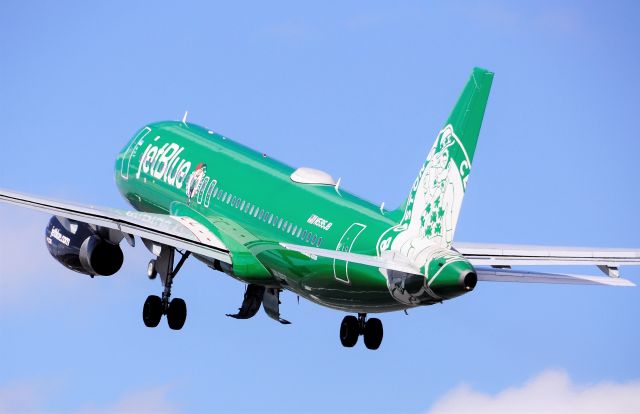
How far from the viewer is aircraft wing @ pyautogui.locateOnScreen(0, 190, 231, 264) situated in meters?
69.4

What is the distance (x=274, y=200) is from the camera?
6969cm

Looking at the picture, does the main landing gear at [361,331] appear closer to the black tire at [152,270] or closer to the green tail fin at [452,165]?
the black tire at [152,270]

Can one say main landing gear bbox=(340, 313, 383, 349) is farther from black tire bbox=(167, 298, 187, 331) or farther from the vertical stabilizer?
the vertical stabilizer

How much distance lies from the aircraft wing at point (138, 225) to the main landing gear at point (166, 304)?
1.30 meters

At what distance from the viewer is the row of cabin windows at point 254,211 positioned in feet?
219

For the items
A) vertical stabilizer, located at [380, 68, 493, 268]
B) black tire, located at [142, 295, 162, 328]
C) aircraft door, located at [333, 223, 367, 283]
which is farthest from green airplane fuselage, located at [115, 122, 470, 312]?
black tire, located at [142, 295, 162, 328]

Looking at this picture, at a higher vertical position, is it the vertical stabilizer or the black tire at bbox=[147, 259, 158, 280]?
the vertical stabilizer

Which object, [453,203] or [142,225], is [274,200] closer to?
[142,225]

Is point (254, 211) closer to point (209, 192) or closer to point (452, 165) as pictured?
point (209, 192)

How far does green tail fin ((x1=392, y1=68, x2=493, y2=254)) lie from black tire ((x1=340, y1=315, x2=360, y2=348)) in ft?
27.8

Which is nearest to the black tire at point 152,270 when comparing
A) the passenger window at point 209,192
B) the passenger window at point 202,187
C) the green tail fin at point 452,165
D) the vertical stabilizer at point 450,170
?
the passenger window at point 209,192

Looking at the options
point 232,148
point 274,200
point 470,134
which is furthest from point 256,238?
point 470,134

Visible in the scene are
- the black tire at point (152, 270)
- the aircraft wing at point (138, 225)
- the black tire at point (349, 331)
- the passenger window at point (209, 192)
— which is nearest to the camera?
the aircraft wing at point (138, 225)

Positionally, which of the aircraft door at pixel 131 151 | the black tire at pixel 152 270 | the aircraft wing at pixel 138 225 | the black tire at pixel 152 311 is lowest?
the black tire at pixel 152 311
